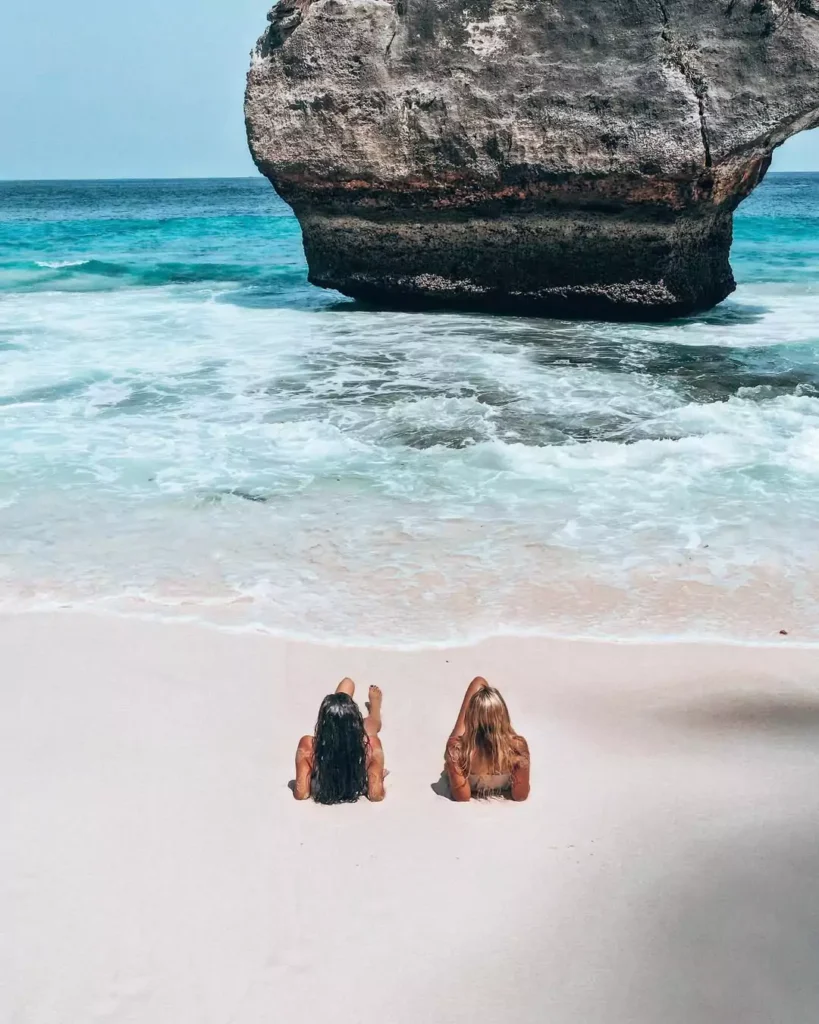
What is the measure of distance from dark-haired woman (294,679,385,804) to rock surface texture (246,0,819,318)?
915cm

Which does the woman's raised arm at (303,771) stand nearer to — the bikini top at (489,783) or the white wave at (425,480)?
the bikini top at (489,783)

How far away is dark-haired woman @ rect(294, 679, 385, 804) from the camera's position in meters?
3.81

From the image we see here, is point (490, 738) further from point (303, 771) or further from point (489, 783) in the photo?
point (303, 771)

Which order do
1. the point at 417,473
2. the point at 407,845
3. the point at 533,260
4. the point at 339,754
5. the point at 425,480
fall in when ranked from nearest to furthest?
the point at 407,845 < the point at 339,754 < the point at 425,480 < the point at 417,473 < the point at 533,260

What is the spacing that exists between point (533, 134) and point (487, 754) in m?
9.43

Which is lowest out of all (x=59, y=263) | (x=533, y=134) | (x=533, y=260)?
(x=533, y=260)

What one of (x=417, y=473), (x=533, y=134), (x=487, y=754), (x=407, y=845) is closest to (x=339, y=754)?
(x=407, y=845)

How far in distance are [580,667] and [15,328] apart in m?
11.2

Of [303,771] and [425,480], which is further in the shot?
[425,480]

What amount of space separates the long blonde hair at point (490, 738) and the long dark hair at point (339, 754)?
1.25 ft

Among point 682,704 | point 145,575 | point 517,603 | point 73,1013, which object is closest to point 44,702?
point 145,575

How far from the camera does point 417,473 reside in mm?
7551

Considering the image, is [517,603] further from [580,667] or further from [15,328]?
[15,328]

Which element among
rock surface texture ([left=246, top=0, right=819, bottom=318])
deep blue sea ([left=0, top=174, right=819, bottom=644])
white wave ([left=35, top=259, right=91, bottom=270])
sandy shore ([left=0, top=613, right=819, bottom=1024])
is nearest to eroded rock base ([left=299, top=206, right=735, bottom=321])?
rock surface texture ([left=246, top=0, right=819, bottom=318])
